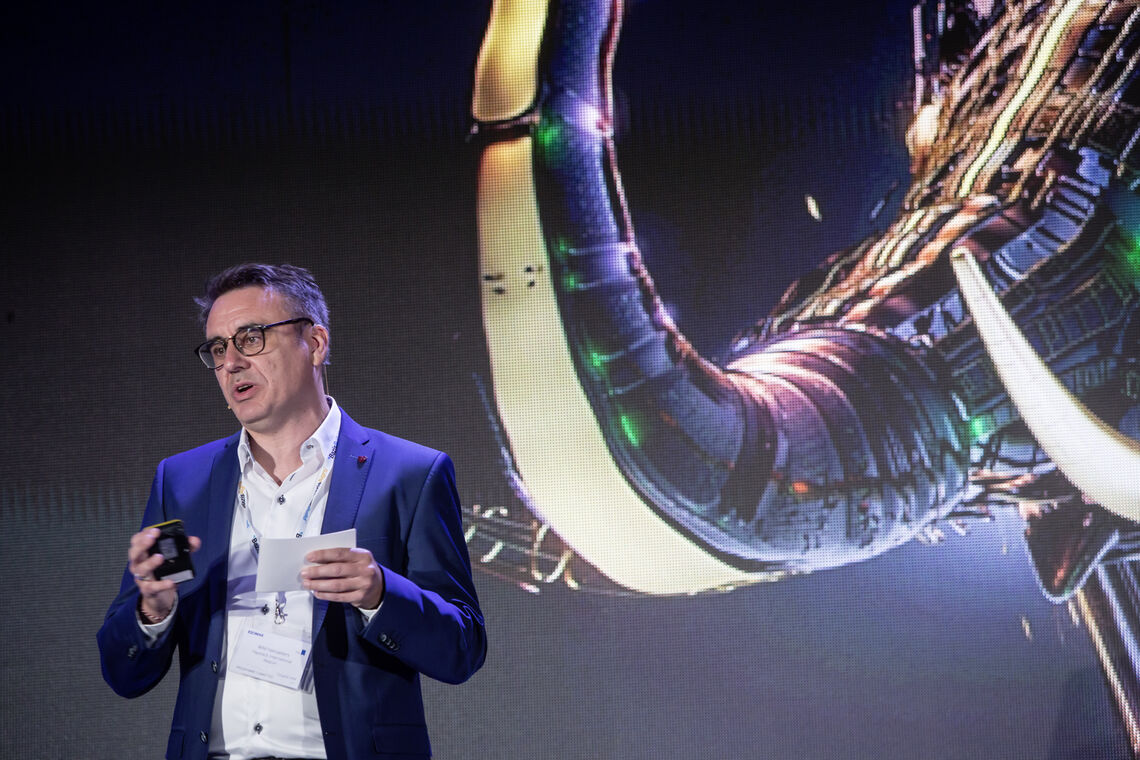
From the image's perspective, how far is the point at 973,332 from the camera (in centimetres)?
330

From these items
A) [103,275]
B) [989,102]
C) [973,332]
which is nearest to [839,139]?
[989,102]

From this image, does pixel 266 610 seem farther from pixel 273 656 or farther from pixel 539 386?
pixel 539 386

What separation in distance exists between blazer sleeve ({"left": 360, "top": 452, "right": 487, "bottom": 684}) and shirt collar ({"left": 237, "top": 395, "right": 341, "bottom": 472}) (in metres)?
0.18

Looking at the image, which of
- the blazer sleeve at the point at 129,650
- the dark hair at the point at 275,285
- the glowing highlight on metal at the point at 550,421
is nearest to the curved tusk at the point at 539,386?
the glowing highlight on metal at the point at 550,421

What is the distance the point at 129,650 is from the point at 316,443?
0.42 metres

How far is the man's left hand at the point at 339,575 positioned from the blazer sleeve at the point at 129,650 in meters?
0.35

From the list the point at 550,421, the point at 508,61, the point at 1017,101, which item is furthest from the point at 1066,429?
the point at 508,61

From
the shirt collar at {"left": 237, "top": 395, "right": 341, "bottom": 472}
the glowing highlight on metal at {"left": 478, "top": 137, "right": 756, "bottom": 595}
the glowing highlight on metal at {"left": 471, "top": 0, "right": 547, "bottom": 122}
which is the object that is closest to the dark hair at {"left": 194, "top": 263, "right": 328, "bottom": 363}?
the shirt collar at {"left": 237, "top": 395, "right": 341, "bottom": 472}

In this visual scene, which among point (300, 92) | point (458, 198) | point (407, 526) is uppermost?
point (300, 92)

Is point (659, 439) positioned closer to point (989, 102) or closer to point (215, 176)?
point (989, 102)

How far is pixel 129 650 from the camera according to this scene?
5.24 ft

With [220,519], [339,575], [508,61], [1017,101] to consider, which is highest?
[508,61]

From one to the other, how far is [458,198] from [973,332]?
1689 millimetres

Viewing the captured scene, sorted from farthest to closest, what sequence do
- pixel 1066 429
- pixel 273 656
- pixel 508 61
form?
pixel 508 61
pixel 1066 429
pixel 273 656
